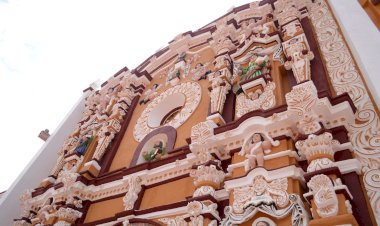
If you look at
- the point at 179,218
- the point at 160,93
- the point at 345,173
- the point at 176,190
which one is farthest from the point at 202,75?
the point at 345,173

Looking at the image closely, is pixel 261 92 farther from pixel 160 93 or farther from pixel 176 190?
pixel 160 93

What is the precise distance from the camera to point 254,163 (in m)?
4.19

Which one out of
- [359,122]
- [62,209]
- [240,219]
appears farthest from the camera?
[62,209]

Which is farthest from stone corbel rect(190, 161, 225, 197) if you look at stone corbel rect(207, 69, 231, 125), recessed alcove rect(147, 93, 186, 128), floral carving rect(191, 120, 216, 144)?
recessed alcove rect(147, 93, 186, 128)

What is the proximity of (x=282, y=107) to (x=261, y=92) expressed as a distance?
89cm

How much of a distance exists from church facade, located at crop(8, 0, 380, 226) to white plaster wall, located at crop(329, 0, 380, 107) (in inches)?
23.6

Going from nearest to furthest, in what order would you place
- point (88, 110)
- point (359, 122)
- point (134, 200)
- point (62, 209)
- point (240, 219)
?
point (240, 219)
point (359, 122)
point (134, 200)
point (62, 209)
point (88, 110)

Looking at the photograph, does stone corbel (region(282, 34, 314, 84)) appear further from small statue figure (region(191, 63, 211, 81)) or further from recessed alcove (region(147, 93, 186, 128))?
recessed alcove (region(147, 93, 186, 128))

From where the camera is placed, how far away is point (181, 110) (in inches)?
296

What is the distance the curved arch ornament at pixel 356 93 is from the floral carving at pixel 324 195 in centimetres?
58

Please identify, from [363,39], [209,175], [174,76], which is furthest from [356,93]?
[174,76]

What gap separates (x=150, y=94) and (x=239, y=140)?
16.8ft

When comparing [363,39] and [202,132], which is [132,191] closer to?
[202,132]

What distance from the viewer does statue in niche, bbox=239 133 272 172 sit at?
4195 mm
